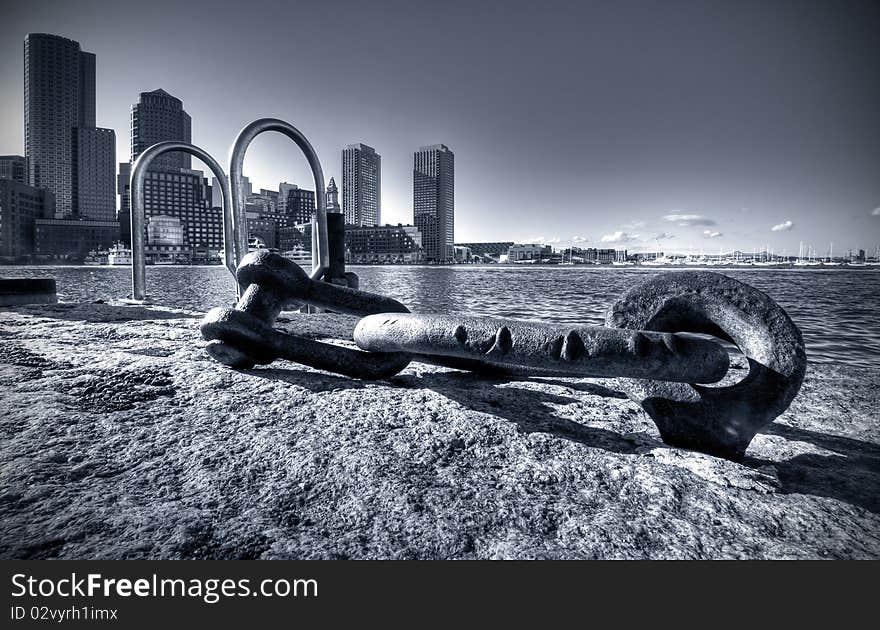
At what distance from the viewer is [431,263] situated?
126125mm

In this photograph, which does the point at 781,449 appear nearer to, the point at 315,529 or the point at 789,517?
the point at 789,517

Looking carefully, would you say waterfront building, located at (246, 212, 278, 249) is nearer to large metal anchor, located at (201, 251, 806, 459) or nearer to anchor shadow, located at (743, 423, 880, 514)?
large metal anchor, located at (201, 251, 806, 459)

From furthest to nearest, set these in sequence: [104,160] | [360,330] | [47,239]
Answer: [104,160], [47,239], [360,330]

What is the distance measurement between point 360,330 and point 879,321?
18.5 m

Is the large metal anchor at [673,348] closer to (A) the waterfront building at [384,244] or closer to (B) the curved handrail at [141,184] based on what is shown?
(B) the curved handrail at [141,184]

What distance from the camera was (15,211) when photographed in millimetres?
53969

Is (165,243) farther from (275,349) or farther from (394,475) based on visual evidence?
(394,475)

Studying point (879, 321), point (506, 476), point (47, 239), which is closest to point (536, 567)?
point (506, 476)

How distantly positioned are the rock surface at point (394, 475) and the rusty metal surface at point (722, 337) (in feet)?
0.38

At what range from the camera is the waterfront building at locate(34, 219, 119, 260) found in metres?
78.5

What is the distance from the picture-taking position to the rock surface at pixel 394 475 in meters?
1.27

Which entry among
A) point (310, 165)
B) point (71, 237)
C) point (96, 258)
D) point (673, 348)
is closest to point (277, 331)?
point (673, 348)

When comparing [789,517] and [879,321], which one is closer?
[789,517]

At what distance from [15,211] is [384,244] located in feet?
243
